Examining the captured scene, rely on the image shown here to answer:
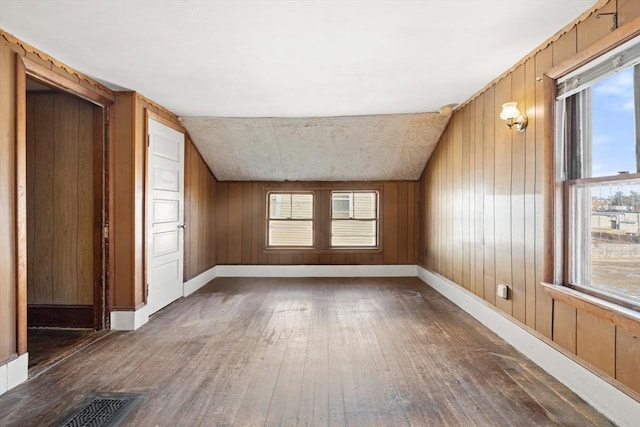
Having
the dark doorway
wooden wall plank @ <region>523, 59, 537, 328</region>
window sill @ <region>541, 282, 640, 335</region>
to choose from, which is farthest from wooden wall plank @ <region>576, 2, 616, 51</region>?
the dark doorway

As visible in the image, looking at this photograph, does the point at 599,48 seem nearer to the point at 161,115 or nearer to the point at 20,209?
the point at 20,209

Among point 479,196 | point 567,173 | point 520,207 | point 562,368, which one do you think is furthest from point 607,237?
point 479,196

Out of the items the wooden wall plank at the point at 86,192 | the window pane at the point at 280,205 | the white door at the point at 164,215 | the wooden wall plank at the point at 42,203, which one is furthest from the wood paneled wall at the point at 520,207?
the wooden wall plank at the point at 42,203

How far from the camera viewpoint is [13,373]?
2.31 meters

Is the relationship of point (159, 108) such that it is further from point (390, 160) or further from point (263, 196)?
point (390, 160)

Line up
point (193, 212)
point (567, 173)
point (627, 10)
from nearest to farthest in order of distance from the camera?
1. point (627, 10)
2. point (567, 173)
3. point (193, 212)

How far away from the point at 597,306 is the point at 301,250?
4.44 metres

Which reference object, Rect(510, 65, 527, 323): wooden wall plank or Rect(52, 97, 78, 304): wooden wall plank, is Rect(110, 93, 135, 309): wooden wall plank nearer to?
Rect(52, 97, 78, 304): wooden wall plank

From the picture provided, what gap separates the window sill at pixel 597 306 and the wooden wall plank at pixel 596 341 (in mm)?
54

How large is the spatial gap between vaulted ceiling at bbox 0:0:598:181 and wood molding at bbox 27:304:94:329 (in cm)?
220

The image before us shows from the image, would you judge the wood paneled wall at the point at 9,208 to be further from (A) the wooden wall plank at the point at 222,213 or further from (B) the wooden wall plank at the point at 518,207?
(B) the wooden wall plank at the point at 518,207

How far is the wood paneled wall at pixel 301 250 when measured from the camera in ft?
19.6

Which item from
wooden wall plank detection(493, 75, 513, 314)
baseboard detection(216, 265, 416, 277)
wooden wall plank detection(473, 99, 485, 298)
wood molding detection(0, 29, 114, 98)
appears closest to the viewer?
wood molding detection(0, 29, 114, 98)

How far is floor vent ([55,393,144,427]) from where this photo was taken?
192 cm
